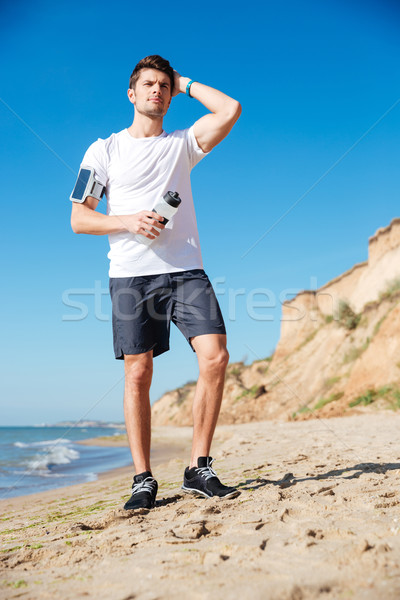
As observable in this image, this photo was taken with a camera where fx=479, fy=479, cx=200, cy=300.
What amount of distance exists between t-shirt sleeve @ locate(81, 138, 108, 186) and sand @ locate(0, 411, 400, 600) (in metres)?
1.99

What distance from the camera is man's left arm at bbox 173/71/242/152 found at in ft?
9.83

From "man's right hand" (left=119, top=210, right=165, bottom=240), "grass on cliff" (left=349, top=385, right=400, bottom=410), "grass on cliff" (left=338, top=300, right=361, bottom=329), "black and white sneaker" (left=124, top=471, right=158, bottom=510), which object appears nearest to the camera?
"black and white sneaker" (left=124, top=471, right=158, bottom=510)

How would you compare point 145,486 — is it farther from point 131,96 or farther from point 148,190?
point 131,96

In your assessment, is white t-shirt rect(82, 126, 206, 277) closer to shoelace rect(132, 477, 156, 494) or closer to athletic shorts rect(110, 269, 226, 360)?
athletic shorts rect(110, 269, 226, 360)

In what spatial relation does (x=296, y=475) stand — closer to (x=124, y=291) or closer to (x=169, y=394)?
(x=124, y=291)

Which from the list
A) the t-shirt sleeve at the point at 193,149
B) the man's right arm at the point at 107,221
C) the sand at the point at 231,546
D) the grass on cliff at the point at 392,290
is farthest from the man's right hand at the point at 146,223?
the grass on cliff at the point at 392,290

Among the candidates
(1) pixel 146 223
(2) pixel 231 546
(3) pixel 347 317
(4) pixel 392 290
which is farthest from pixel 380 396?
(2) pixel 231 546

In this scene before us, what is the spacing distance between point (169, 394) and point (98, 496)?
3164cm

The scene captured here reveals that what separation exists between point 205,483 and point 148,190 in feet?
5.88

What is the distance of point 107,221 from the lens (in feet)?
9.60

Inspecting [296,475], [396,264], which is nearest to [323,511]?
[296,475]

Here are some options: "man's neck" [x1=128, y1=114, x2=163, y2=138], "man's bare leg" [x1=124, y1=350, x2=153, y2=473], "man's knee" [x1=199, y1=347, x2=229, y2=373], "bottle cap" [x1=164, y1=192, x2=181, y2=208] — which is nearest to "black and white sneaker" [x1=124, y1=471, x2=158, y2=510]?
"man's bare leg" [x1=124, y1=350, x2=153, y2=473]

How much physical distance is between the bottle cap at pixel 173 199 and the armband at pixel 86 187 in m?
0.51

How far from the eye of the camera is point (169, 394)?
115 ft
